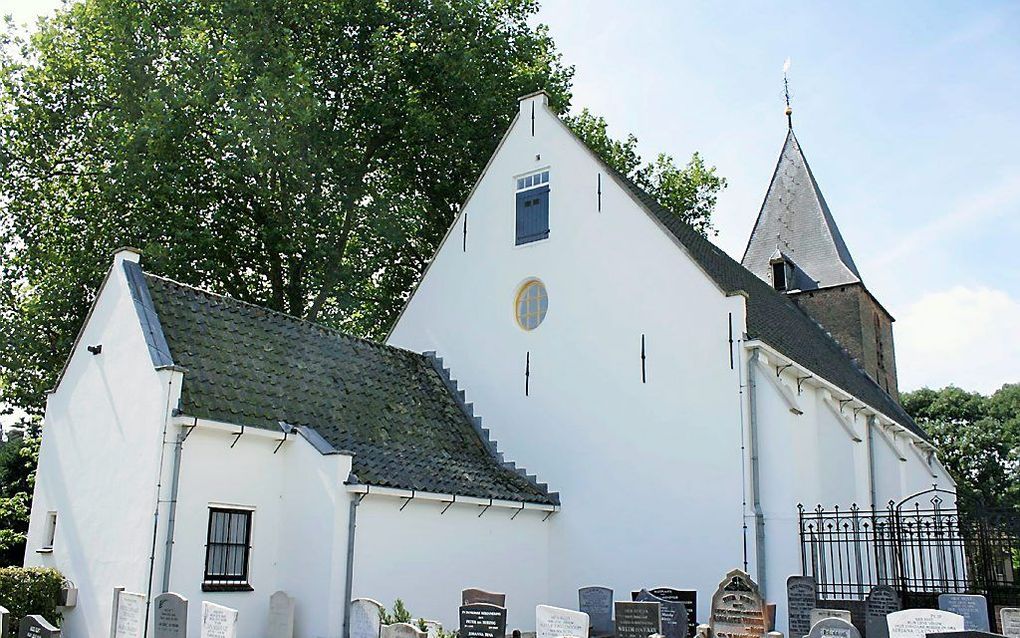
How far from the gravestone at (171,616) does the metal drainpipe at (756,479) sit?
9.99 m

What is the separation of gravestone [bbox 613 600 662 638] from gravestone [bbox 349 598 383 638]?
3551 millimetres

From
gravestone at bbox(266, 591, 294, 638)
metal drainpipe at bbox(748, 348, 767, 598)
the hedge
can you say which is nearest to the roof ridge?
the hedge

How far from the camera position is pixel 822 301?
3108 centimetres

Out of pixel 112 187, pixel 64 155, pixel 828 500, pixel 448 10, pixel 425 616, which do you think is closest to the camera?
pixel 425 616

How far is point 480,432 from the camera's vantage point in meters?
20.1

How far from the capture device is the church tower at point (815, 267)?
101ft

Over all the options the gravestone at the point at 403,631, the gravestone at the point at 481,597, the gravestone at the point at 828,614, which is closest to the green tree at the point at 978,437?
the gravestone at the point at 828,614

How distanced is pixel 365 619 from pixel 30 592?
16.3 ft

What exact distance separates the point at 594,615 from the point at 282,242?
14.5m

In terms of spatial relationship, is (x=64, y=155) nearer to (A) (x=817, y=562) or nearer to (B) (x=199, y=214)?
(B) (x=199, y=214)

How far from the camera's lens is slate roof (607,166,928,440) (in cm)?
2014

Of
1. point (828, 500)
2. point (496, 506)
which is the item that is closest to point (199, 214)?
point (496, 506)

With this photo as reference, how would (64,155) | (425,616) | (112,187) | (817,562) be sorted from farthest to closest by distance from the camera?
(64,155)
(112,187)
(817,562)
(425,616)

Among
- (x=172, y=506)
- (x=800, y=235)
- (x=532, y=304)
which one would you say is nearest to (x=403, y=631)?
(x=172, y=506)
